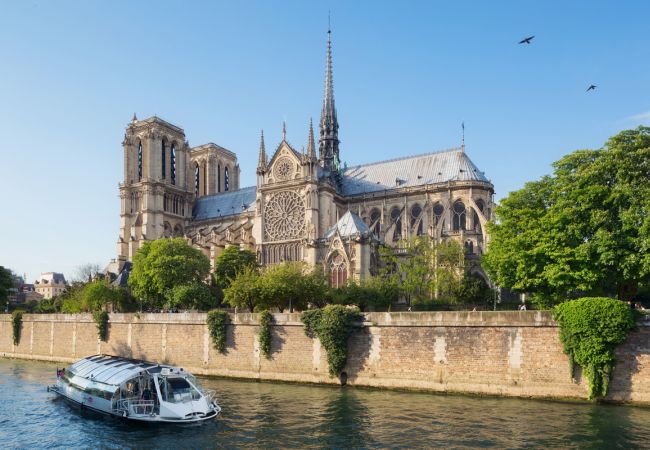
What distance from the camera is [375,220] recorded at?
7488 centimetres

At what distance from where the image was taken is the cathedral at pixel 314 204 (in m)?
64.7

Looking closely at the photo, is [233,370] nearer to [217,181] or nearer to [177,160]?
[177,160]

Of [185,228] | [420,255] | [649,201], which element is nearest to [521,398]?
[649,201]

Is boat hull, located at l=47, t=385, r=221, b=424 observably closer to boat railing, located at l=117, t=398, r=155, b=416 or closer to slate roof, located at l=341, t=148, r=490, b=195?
boat railing, located at l=117, t=398, r=155, b=416

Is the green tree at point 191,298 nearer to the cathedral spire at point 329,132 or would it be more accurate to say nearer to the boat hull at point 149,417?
the boat hull at point 149,417

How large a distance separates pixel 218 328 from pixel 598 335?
77.4 feet

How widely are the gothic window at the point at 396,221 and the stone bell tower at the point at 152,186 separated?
112 ft

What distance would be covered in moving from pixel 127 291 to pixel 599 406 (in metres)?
51.0

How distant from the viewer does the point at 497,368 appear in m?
31.3

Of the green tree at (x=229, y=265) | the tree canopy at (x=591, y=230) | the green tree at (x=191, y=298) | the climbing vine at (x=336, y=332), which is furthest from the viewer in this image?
the green tree at (x=229, y=265)

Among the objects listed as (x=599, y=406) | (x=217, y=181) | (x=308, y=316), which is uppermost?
(x=217, y=181)

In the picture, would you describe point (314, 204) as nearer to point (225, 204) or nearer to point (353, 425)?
point (225, 204)

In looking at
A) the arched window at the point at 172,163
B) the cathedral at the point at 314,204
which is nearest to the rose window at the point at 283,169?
the cathedral at the point at 314,204

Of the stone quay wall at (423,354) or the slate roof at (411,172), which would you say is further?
the slate roof at (411,172)
